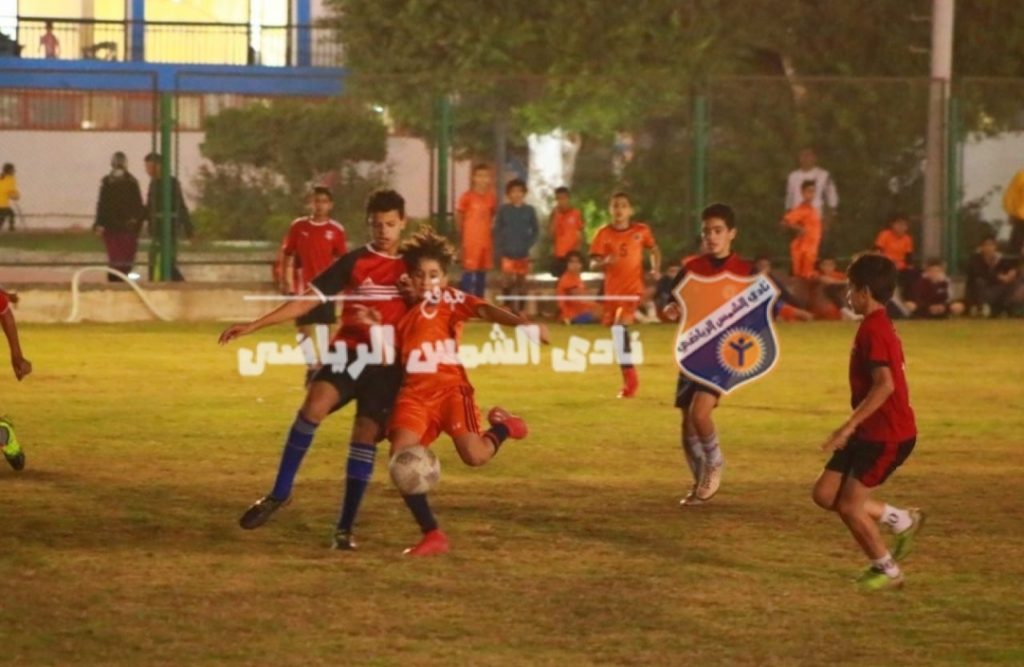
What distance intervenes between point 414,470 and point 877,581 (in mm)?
2086

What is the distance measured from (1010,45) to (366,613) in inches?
958

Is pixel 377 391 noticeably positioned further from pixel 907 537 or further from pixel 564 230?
pixel 564 230

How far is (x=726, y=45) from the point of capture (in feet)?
96.8

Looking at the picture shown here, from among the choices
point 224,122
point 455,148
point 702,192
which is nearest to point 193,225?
point 224,122

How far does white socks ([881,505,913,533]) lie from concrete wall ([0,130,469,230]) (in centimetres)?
1600

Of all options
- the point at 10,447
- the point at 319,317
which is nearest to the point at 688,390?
the point at 10,447

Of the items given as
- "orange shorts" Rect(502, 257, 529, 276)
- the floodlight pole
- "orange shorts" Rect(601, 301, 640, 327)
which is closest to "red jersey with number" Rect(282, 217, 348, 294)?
"orange shorts" Rect(601, 301, 640, 327)

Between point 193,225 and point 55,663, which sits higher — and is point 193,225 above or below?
above

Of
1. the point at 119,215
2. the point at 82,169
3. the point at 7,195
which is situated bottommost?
the point at 119,215

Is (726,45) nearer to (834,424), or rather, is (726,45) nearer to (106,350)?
(106,350)

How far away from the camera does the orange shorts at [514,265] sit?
76.6 feet

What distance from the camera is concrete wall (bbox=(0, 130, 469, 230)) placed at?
24.0 metres

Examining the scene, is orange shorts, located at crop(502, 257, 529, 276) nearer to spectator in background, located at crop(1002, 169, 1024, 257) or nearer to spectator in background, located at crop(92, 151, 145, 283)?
spectator in background, located at crop(92, 151, 145, 283)

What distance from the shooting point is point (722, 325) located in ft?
36.8
